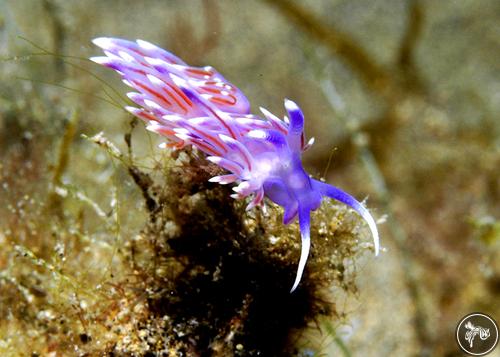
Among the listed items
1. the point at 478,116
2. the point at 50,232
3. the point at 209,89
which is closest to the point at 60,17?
the point at 50,232

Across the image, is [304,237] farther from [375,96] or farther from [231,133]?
[375,96]

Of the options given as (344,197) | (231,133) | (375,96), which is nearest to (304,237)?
(344,197)

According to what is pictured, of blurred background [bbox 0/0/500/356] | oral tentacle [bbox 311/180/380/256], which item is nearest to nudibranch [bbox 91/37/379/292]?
oral tentacle [bbox 311/180/380/256]

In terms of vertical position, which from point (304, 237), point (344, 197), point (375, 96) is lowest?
point (375, 96)

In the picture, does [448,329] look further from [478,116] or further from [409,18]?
[409,18]

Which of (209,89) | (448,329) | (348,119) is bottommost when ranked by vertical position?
(448,329)

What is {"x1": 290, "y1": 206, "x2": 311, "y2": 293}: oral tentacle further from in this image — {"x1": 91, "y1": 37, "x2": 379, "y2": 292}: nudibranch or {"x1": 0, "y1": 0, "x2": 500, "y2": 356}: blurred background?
{"x1": 0, "y1": 0, "x2": 500, "y2": 356}: blurred background

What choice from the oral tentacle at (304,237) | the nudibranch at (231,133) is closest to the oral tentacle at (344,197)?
the nudibranch at (231,133)
